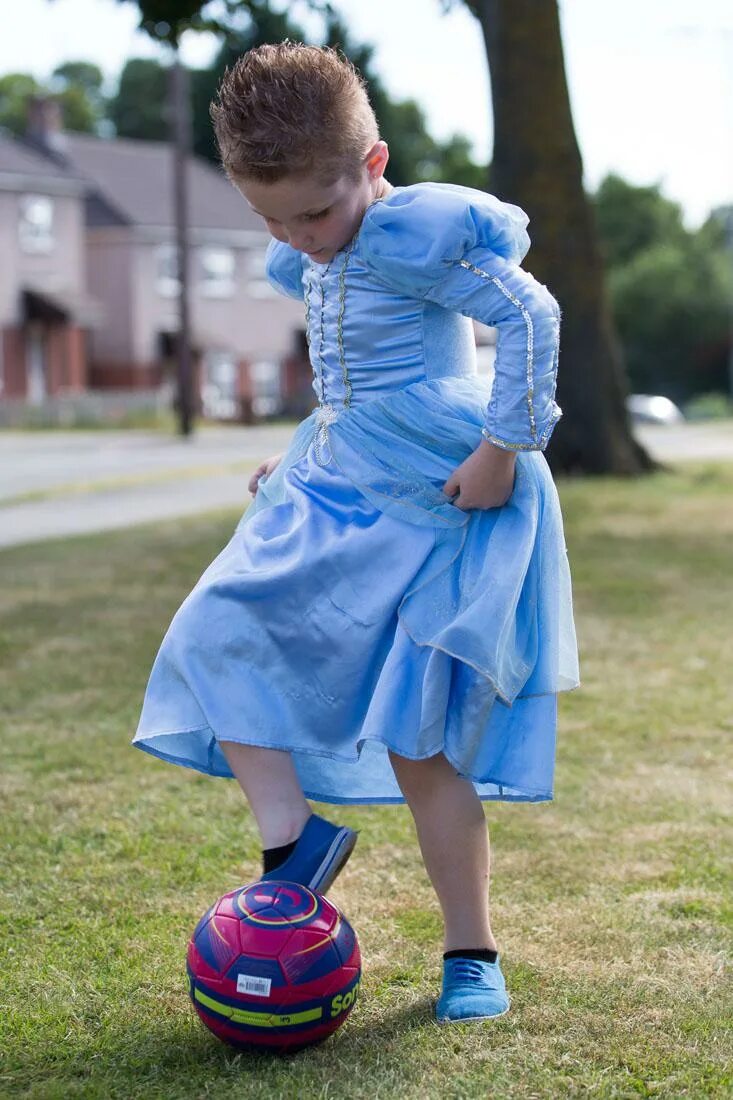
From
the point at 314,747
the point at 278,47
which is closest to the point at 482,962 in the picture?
the point at 314,747

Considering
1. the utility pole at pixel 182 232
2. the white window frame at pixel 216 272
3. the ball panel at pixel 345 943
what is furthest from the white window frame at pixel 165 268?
the ball panel at pixel 345 943

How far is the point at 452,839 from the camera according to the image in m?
3.08

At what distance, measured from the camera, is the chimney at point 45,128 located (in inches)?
1888

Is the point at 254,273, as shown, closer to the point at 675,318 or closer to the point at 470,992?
the point at 675,318

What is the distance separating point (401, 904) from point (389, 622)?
1.07m

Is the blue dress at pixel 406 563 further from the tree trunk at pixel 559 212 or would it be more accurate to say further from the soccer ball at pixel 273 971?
the tree trunk at pixel 559 212

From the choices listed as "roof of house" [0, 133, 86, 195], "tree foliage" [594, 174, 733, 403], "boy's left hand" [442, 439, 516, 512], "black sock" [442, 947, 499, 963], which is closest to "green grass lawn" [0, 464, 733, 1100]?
"black sock" [442, 947, 499, 963]

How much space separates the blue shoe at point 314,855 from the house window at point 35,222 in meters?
43.0

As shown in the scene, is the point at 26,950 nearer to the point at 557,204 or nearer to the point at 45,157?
the point at 557,204

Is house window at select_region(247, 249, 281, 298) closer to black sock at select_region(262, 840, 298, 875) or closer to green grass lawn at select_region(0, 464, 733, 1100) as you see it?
green grass lawn at select_region(0, 464, 733, 1100)

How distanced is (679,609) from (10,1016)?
18.3ft

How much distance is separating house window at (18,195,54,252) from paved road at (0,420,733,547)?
36.9ft

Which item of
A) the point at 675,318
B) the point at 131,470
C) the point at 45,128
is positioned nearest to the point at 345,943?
the point at 131,470

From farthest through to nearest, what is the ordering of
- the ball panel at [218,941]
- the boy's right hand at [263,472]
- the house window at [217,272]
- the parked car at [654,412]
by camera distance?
the house window at [217,272], the parked car at [654,412], the boy's right hand at [263,472], the ball panel at [218,941]
